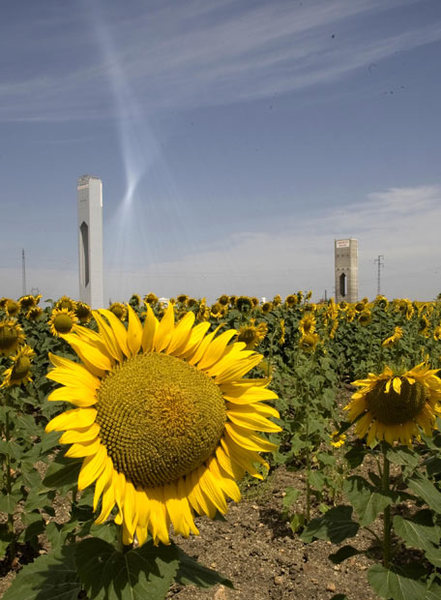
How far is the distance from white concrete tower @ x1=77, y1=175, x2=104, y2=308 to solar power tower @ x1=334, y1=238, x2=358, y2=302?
16.0 metres

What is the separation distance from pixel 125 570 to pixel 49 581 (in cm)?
27

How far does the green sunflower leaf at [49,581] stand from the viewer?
1428 mm

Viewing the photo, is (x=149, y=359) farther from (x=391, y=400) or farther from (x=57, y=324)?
(x=57, y=324)

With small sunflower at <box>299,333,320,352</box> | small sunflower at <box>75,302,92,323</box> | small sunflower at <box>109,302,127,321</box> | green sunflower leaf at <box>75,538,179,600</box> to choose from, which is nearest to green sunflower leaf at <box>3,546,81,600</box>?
green sunflower leaf at <box>75,538,179,600</box>

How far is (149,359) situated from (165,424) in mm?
195

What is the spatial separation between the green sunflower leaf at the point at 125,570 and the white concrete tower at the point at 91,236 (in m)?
27.5

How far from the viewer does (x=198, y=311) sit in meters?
8.68

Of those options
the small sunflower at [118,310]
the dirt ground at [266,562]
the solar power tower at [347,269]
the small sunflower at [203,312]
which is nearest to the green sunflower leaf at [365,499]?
the dirt ground at [266,562]

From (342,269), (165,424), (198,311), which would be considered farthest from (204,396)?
(342,269)

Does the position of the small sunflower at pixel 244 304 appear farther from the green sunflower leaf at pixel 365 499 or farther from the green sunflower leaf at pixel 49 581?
the green sunflower leaf at pixel 49 581

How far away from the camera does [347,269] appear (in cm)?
3684

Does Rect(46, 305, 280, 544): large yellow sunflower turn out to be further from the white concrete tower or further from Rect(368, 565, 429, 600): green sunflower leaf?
the white concrete tower

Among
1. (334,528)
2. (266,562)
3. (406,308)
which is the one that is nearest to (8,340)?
(266,562)

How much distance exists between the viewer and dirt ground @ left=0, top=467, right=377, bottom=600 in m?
3.38
